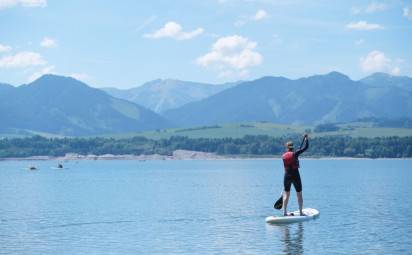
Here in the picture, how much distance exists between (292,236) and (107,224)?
14.1m

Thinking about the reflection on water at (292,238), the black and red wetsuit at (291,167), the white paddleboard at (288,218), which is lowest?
the reflection on water at (292,238)

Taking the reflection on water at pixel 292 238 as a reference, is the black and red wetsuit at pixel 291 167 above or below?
above

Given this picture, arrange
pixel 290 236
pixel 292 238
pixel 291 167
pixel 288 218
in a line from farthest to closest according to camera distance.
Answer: pixel 288 218 < pixel 291 167 < pixel 290 236 < pixel 292 238

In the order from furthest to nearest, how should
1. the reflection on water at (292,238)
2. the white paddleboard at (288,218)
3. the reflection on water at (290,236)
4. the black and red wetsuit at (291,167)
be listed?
1. the white paddleboard at (288,218)
2. the black and red wetsuit at (291,167)
3. the reflection on water at (290,236)
4. the reflection on water at (292,238)

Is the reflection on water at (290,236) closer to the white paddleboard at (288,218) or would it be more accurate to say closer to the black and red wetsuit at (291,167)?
the white paddleboard at (288,218)

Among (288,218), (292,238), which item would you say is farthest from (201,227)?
(292,238)

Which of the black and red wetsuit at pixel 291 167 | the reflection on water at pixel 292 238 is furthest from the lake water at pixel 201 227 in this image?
the black and red wetsuit at pixel 291 167

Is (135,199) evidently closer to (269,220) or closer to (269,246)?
(269,220)

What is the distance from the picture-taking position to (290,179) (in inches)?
1949

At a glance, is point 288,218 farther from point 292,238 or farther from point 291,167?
point 292,238

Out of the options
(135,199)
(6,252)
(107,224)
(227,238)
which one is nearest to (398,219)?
(227,238)

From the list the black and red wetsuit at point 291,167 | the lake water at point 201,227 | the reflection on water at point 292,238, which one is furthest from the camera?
the black and red wetsuit at point 291,167

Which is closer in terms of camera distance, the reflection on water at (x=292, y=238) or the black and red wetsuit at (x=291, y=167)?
the reflection on water at (x=292, y=238)

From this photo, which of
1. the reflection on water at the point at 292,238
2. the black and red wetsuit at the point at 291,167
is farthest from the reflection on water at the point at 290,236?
the black and red wetsuit at the point at 291,167
